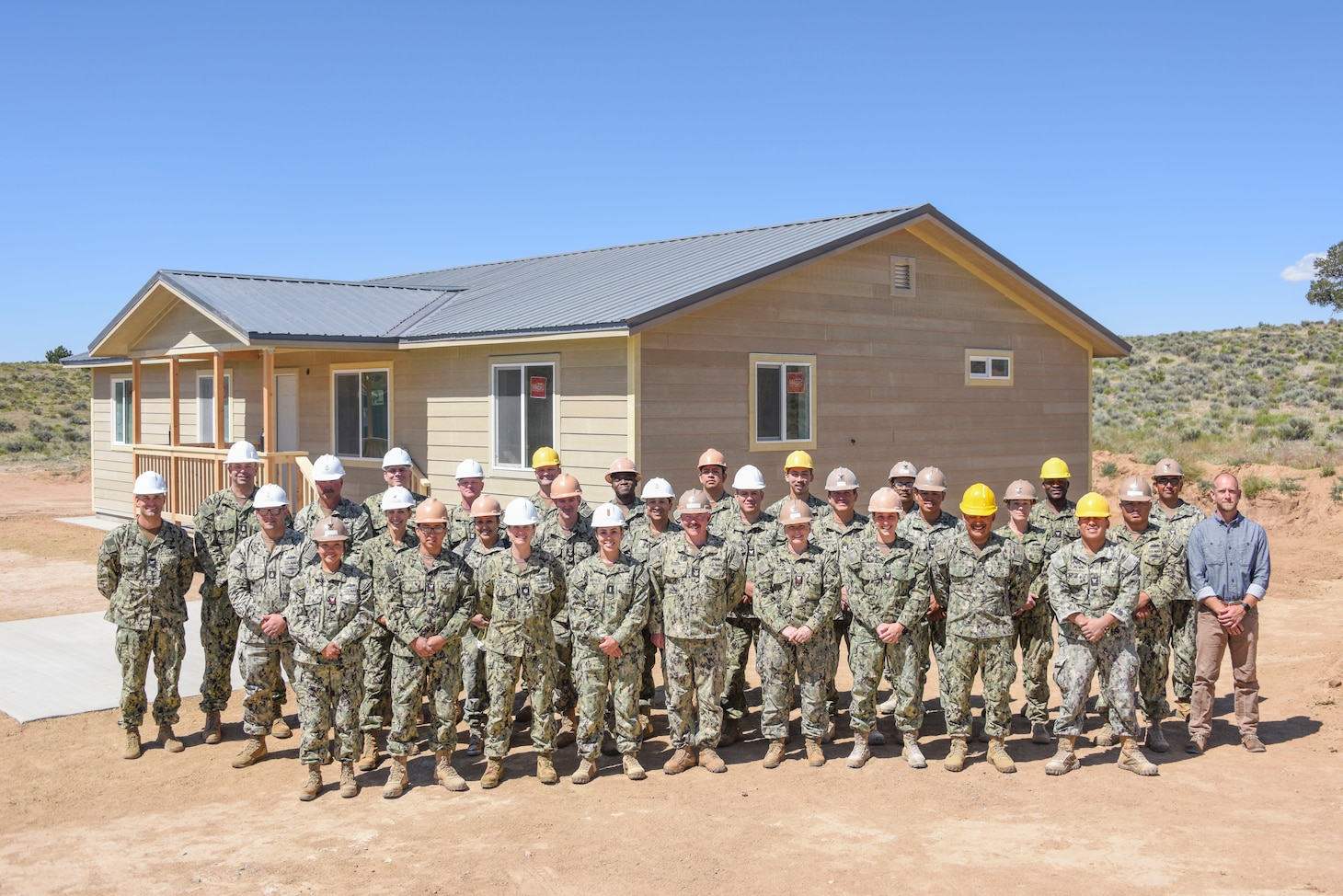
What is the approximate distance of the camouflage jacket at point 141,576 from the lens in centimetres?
734

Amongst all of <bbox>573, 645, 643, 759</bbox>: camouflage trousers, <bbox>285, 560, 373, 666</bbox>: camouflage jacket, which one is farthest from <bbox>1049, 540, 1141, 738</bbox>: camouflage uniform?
<bbox>285, 560, 373, 666</bbox>: camouflage jacket

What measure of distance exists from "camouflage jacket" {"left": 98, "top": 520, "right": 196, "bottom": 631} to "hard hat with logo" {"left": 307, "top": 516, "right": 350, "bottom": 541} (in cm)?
132

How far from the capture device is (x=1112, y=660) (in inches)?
271

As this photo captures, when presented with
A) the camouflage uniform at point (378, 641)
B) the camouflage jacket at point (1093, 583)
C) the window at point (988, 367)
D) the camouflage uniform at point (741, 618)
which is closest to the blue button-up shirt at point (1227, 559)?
the camouflage jacket at point (1093, 583)

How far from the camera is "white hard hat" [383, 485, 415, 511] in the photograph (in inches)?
274

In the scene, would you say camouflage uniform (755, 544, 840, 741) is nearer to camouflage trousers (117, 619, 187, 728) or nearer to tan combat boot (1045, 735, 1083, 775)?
tan combat boot (1045, 735, 1083, 775)

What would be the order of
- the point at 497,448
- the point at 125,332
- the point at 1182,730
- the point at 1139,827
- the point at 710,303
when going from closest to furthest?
the point at 1139,827 → the point at 1182,730 → the point at 710,303 → the point at 497,448 → the point at 125,332

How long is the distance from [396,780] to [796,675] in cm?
248

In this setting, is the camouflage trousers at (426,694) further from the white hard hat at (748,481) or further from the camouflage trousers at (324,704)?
the white hard hat at (748,481)

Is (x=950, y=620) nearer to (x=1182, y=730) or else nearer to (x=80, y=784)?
(x=1182, y=730)

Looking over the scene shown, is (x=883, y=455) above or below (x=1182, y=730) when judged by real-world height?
above

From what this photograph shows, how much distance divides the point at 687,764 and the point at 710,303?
6.04 m

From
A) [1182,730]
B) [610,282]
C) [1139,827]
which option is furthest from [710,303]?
[1139,827]

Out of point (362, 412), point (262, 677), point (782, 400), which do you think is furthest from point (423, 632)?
point (362, 412)
